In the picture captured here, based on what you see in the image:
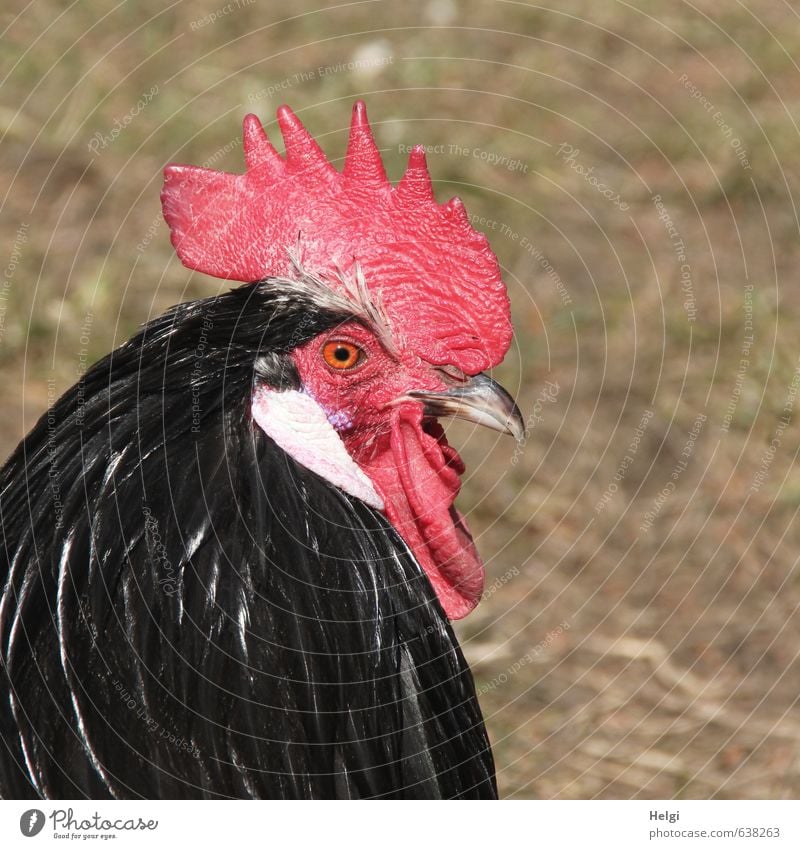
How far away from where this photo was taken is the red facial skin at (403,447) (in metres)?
1.78

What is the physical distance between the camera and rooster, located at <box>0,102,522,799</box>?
5.60 ft

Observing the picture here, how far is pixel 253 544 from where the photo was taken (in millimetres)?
1720

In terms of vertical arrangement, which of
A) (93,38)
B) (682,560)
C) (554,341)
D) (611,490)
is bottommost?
(682,560)

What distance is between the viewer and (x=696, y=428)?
390cm

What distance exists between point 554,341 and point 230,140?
1.50 meters
